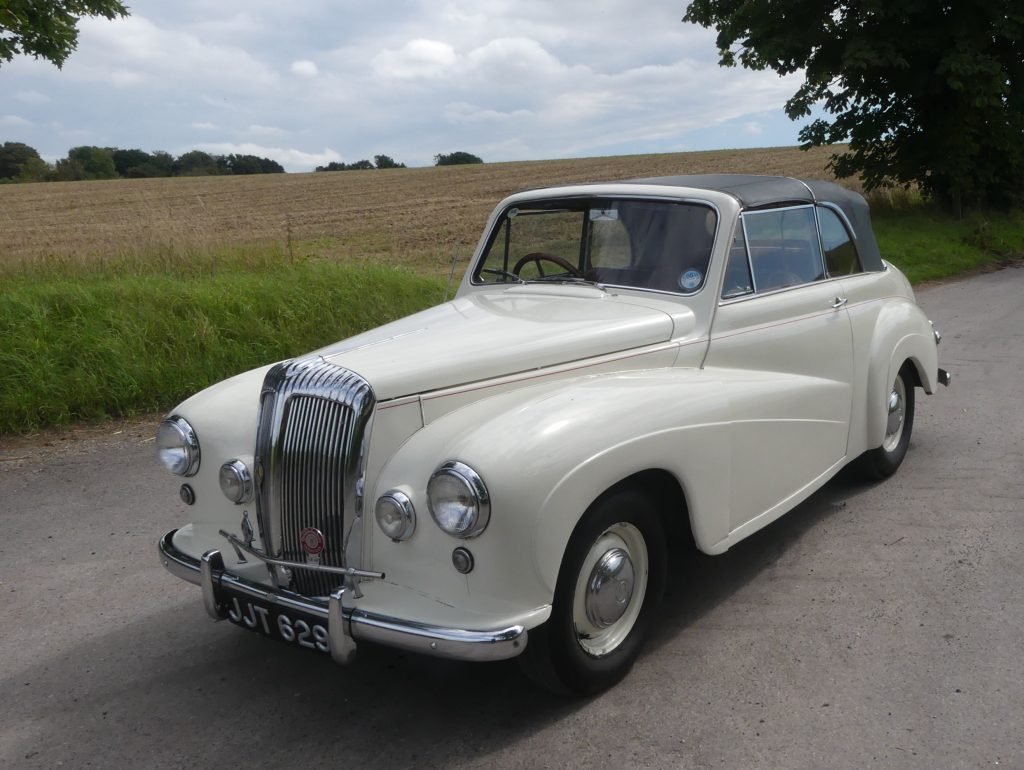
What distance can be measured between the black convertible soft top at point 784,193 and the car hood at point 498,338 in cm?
71

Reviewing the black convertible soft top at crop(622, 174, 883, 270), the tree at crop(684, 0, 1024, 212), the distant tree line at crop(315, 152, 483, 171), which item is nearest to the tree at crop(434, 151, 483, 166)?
the distant tree line at crop(315, 152, 483, 171)

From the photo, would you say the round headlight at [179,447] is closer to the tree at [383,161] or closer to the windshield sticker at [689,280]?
the windshield sticker at [689,280]

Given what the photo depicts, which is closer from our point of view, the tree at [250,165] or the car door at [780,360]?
the car door at [780,360]

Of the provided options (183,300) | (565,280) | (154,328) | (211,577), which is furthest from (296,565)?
(183,300)

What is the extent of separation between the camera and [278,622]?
111 inches

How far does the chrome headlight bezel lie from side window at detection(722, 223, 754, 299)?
206 cm

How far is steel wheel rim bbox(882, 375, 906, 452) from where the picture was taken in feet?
16.4

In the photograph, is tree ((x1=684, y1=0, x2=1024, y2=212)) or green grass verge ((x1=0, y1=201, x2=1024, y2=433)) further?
tree ((x1=684, y1=0, x2=1024, y2=212))

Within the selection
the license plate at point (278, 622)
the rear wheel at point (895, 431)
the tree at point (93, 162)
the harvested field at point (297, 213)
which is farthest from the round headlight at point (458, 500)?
the tree at point (93, 162)

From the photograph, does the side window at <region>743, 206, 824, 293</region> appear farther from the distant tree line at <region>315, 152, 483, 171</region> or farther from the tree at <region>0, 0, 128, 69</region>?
the distant tree line at <region>315, 152, 483, 171</region>

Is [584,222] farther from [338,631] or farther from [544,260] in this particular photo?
[338,631]

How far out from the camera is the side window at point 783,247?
406cm

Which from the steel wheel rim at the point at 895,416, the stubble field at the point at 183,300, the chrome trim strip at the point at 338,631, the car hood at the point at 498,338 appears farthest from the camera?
the stubble field at the point at 183,300

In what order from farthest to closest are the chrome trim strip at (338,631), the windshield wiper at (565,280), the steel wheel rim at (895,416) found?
the steel wheel rim at (895,416)
the windshield wiper at (565,280)
the chrome trim strip at (338,631)
